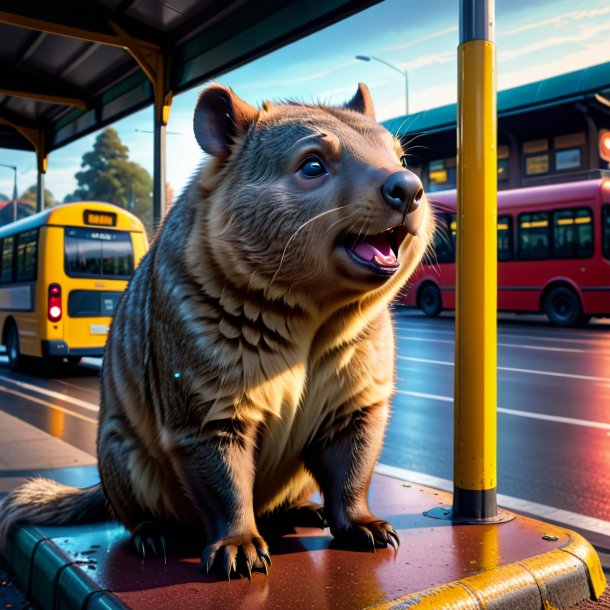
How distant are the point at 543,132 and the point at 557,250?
13.3m

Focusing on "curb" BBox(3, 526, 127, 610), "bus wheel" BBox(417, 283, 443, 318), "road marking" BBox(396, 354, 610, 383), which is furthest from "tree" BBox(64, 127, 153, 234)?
"curb" BBox(3, 526, 127, 610)

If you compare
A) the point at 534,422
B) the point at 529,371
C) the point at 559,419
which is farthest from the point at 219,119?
the point at 529,371

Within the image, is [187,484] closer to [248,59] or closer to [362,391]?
[362,391]

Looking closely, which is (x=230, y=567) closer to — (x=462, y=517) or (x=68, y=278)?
(x=462, y=517)

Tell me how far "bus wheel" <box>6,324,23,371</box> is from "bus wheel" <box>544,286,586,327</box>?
13239 millimetres

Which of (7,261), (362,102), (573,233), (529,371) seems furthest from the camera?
(573,233)

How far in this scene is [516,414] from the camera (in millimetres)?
7719

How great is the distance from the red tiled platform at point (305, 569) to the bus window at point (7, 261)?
40.0ft

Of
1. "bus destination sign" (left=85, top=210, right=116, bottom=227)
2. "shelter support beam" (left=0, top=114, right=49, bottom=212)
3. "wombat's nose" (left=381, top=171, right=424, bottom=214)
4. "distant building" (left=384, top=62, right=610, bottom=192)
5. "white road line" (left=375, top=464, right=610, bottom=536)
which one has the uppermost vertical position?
"distant building" (left=384, top=62, right=610, bottom=192)

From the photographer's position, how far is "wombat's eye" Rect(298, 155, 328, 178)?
245cm

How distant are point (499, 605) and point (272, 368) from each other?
1129 mm

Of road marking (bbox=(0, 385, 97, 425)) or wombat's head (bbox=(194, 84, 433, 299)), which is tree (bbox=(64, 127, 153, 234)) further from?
wombat's head (bbox=(194, 84, 433, 299))

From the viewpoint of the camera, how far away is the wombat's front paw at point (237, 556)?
2453 millimetres

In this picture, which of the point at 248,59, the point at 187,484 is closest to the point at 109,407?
the point at 187,484
